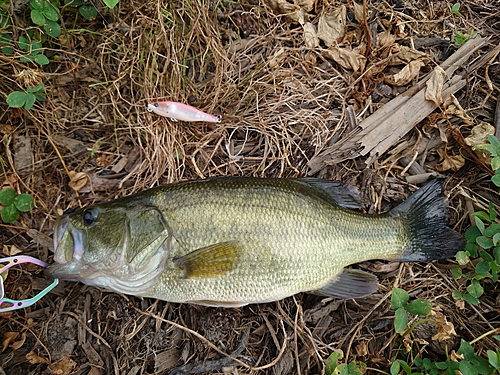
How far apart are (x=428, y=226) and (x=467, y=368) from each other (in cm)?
102

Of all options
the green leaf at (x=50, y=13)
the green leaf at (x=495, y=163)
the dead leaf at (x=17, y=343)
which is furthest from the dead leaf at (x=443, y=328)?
the green leaf at (x=50, y=13)

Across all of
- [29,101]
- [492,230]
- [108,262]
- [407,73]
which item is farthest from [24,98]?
[492,230]

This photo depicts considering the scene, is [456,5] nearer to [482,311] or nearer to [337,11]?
[337,11]

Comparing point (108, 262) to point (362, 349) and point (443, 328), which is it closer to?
point (362, 349)

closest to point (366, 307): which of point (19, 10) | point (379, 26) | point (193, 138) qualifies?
point (193, 138)

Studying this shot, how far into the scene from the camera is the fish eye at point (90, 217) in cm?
251

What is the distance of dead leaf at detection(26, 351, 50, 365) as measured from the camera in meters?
2.77

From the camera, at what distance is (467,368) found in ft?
8.37

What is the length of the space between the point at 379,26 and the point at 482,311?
265 cm

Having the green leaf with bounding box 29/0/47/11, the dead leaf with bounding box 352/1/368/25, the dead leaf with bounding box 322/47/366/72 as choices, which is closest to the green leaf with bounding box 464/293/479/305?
the dead leaf with bounding box 322/47/366/72

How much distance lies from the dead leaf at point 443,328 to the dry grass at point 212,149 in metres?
0.15

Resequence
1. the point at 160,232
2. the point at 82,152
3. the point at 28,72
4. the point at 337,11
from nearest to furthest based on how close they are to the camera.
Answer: the point at 160,232
the point at 28,72
the point at 82,152
the point at 337,11

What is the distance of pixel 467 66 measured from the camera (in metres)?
3.29

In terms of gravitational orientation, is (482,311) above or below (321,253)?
below
